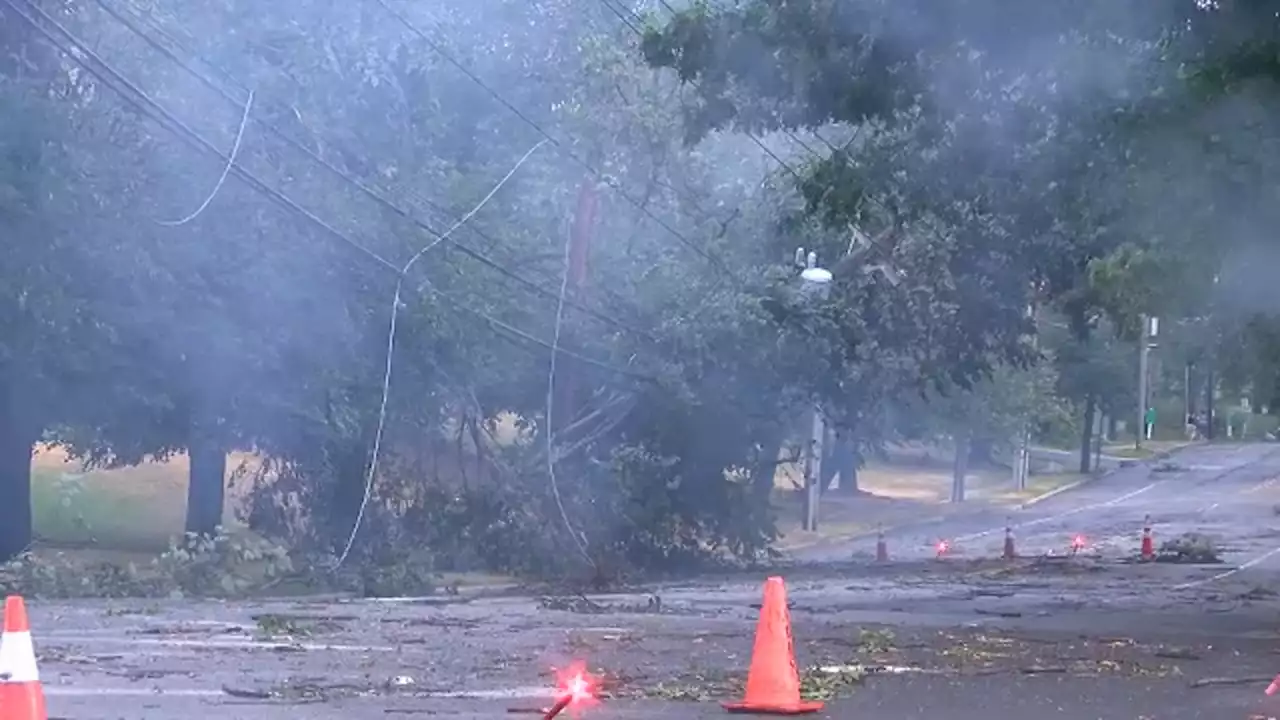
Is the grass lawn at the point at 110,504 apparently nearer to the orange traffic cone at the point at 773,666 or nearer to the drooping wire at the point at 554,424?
the drooping wire at the point at 554,424

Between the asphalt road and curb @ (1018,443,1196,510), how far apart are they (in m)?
33.6

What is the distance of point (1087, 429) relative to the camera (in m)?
72.1

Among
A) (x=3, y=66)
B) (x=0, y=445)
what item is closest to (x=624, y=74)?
(x=3, y=66)

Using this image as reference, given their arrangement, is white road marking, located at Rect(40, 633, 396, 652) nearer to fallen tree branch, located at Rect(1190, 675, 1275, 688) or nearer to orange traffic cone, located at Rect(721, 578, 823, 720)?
orange traffic cone, located at Rect(721, 578, 823, 720)

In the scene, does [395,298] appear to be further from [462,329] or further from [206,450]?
[206,450]

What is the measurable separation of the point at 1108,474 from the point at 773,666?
2527 inches

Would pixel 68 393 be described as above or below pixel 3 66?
below

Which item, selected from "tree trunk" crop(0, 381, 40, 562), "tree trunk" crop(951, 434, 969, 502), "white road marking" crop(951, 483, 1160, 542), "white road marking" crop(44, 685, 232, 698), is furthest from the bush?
"tree trunk" crop(951, 434, 969, 502)

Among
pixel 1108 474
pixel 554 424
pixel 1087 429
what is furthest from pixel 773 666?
pixel 1108 474

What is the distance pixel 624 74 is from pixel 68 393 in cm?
895

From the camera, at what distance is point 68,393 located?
27953 millimetres

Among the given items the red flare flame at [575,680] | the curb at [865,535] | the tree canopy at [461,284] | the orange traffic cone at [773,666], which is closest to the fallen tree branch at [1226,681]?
the orange traffic cone at [773,666]

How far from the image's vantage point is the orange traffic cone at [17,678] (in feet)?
25.6

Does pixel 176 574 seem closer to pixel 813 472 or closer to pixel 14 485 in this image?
pixel 14 485
